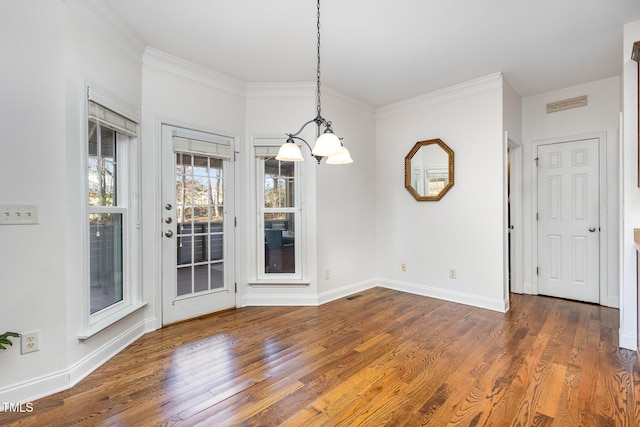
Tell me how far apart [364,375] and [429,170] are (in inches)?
108

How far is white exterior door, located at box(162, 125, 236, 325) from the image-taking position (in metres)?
3.03

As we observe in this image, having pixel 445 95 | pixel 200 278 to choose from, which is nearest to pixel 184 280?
pixel 200 278

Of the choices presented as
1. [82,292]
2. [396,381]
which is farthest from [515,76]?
[82,292]

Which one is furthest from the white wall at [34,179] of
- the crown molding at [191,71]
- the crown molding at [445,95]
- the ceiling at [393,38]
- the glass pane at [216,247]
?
the crown molding at [445,95]

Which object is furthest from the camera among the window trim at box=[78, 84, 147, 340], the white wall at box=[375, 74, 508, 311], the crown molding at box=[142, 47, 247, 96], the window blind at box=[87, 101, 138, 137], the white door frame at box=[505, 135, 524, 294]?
the white door frame at box=[505, 135, 524, 294]

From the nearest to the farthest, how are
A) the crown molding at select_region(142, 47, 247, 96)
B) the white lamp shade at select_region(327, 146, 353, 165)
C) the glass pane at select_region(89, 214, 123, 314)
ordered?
the white lamp shade at select_region(327, 146, 353, 165)
the glass pane at select_region(89, 214, 123, 314)
the crown molding at select_region(142, 47, 247, 96)

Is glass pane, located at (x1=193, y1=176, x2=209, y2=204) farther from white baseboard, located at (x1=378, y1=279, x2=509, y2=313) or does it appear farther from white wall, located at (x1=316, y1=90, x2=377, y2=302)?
white baseboard, located at (x1=378, y1=279, x2=509, y2=313)

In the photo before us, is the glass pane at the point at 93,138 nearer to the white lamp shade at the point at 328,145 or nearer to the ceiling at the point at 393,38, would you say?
the ceiling at the point at 393,38

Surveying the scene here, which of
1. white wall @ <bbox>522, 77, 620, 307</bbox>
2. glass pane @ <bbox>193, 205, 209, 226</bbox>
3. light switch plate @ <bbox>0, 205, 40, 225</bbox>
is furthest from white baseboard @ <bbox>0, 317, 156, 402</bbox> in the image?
white wall @ <bbox>522, 77, 620, 307</bbox>

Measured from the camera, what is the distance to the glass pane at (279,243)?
3691mm

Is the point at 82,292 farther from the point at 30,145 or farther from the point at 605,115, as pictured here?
the point at 605,115

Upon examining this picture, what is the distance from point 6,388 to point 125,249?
1.15 metres

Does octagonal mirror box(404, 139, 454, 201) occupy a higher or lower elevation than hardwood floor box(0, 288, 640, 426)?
higher

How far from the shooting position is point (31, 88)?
188 centimetres
